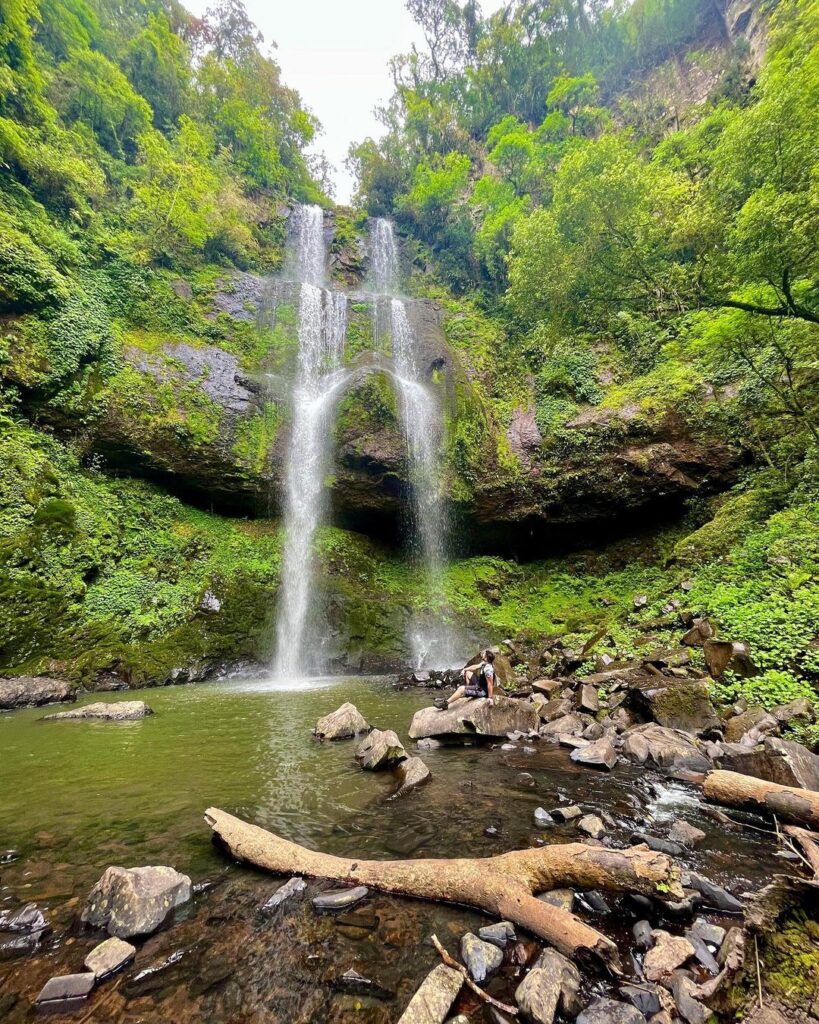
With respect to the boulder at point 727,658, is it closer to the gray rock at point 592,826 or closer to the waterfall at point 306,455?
the gray rock at point 592,826

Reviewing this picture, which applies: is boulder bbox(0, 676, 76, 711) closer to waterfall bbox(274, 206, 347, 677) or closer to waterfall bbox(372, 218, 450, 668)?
waterfall bbox(274, 206, 347, 677)

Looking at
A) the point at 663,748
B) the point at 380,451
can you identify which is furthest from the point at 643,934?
the point at 380,451

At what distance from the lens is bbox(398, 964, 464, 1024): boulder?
188 cm

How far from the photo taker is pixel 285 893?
2797mm

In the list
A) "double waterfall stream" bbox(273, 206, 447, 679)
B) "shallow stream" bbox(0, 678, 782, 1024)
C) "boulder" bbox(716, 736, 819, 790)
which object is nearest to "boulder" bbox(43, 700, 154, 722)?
"shallow stream" bbox(0, 678, 782, 1024)

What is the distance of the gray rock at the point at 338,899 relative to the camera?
269 cm

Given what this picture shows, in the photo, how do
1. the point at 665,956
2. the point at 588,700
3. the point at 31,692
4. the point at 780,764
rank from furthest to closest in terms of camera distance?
the point at 31,692
the point at 588,700
the point at 780,764
the point at 665,956

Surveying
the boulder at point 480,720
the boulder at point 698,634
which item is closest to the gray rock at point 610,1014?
the boulder at point 480,720

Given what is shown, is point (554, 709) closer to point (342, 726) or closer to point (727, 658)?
point (727, 658)

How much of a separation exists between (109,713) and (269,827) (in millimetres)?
5637

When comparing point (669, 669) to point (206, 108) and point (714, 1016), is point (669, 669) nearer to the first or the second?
point (714, 1016)

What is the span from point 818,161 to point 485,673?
11.4m

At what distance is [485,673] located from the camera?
7.69 meters

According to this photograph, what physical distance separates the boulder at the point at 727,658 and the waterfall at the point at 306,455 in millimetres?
10386
